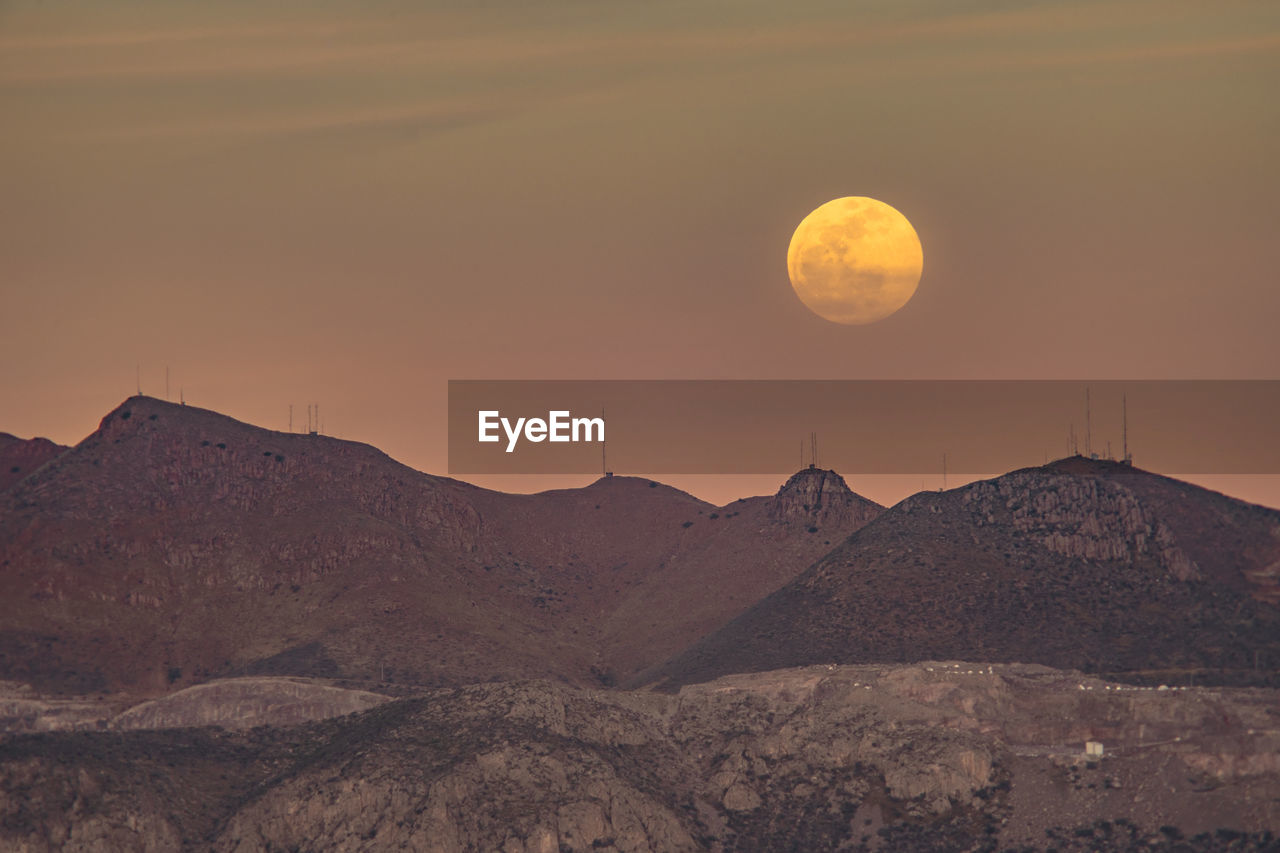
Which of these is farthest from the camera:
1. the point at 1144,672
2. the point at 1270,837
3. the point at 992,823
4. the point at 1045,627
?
the point at 1045,627

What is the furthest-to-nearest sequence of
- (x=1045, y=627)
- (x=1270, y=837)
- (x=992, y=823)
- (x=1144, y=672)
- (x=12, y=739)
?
(x=1045, y=627), (x=1144, y=672), (x=12, y=739), (x=992, y=823), (x=1270, y=837)

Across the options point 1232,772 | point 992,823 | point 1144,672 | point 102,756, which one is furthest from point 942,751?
point 102,756

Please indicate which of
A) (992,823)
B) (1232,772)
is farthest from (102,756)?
(1232,772)

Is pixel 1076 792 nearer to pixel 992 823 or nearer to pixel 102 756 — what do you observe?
pixel 992 823

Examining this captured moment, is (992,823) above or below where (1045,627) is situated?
below

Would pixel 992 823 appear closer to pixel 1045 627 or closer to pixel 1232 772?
pixel 1232 772

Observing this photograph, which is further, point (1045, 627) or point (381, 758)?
point (1045, 627)
